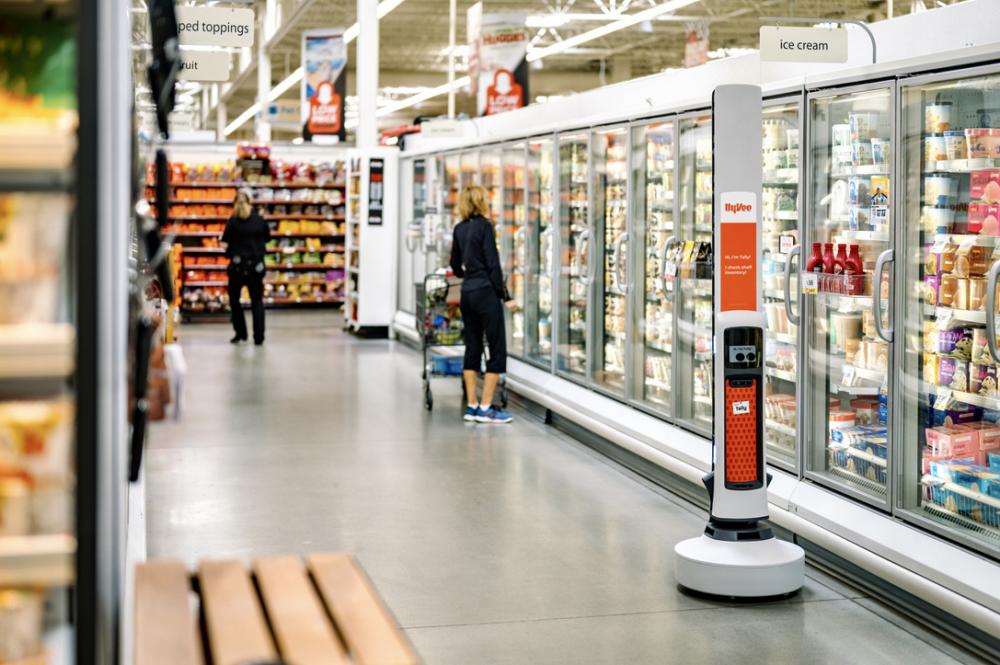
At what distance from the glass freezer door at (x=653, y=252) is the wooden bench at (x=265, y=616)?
5158mm

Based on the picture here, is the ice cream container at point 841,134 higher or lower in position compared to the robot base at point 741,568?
higher

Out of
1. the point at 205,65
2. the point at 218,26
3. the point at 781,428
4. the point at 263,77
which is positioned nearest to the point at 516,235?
the point at 205,65

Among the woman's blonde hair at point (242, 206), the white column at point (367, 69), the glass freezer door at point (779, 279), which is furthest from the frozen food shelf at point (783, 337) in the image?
the white column at point (367, 69)

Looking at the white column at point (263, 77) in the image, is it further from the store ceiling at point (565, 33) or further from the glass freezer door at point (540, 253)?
the glass freezer door at point (540, 253)

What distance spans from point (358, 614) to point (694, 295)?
209 inches

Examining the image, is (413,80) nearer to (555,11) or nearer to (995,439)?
(555,11)

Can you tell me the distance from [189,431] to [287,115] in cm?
1609

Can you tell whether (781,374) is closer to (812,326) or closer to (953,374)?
(812,326)

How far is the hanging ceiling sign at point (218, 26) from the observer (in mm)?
7938

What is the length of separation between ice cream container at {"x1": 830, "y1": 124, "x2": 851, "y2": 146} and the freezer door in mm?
3478

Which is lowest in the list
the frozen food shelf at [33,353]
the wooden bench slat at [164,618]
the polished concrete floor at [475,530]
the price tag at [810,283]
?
the polished concrete floor at [475,530]

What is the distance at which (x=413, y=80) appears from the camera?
34.0 meters

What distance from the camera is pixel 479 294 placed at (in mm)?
9453

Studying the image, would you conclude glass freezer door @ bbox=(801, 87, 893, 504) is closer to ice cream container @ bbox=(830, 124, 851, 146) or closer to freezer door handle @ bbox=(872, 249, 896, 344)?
ice cream container @ bbox=(830, 124, 851, 146)
